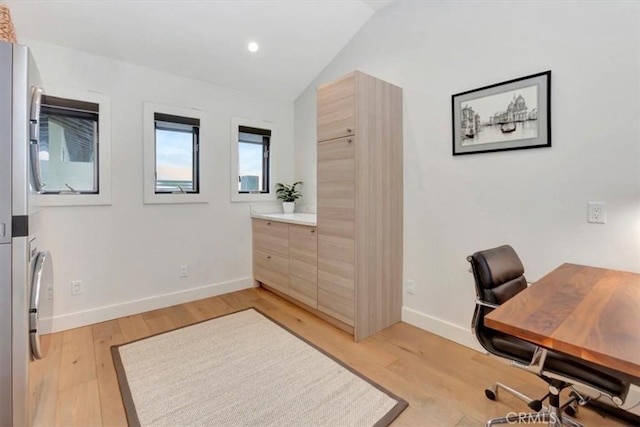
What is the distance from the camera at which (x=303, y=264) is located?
2.96 metres

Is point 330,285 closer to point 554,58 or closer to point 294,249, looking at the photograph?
point 294,249

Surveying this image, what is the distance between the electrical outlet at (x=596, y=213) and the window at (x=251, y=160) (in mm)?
3064

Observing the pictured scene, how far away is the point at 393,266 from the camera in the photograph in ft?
8.93

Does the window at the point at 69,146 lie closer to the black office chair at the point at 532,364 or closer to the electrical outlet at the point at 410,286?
the electrical outlet at the point at 410,286

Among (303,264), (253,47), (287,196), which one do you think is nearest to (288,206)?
(287,196)

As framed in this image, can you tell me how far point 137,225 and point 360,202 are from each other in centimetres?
218

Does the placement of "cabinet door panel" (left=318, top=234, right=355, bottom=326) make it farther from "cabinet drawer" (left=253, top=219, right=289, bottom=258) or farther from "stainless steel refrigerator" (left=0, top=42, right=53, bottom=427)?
"stainless steel refrigerator" (left=0, top=42, right=53, bottom=427)

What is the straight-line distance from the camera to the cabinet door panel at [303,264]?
283 cm

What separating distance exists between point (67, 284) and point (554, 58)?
402 cm

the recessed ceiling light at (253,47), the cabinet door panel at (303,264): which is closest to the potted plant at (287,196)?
the cabinet door panel at (303,264)

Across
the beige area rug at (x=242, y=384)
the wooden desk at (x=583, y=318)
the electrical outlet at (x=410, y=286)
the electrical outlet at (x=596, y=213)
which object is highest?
the electrical outlet at (x=596, y=213)

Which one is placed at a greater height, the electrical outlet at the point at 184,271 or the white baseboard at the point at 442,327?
the electrical outlet at the point at 184,271

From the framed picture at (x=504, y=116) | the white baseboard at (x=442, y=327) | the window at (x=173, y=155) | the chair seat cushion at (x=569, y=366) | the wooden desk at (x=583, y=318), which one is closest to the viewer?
the wooden desk at (x=583, y=318)

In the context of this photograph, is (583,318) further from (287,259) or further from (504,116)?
(287,259)
